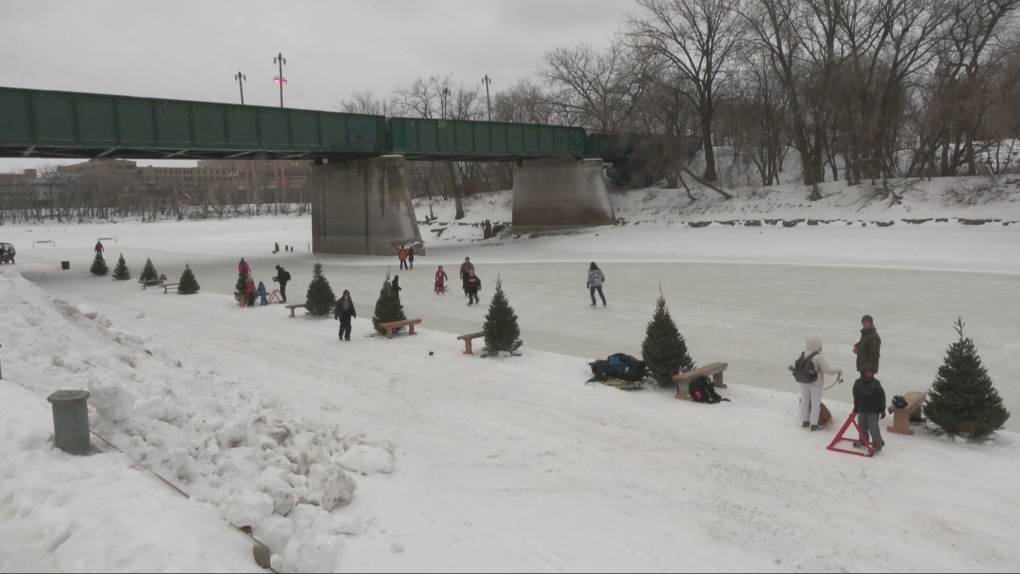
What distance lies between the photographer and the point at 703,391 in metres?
10.1

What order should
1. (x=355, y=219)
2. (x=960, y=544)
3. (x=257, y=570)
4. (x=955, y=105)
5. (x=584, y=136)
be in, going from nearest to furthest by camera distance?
1. (x=257, y=570)
2. (x=960, y=544)
3. (x=955, y=105)
4. (x=355, y=219)
5. (x=584, y=136)

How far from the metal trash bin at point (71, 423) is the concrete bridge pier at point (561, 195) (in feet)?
147

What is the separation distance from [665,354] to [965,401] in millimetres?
4016

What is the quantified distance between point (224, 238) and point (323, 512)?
2521 inches

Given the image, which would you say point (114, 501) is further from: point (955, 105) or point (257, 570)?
point (955, 105)

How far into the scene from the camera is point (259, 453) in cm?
691

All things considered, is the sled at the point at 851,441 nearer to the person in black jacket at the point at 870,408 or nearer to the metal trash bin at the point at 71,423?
the person in black jacket at the point at 870,408

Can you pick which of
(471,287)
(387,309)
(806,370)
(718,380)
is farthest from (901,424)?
(471,287)

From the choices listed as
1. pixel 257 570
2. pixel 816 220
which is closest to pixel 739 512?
pixel 257 570

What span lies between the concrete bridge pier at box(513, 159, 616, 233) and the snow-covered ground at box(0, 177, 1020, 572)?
101 feet

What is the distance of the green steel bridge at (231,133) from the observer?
29.0 metres

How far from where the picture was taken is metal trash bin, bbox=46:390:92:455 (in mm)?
5664

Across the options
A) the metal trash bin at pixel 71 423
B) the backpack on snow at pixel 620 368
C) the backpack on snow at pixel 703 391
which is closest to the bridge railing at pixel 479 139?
the backpack on snow at pixel 620 368

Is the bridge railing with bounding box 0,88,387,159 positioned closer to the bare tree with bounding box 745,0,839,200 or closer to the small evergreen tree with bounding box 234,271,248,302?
the small evergreen tree with bounding box 234,271,248,302
